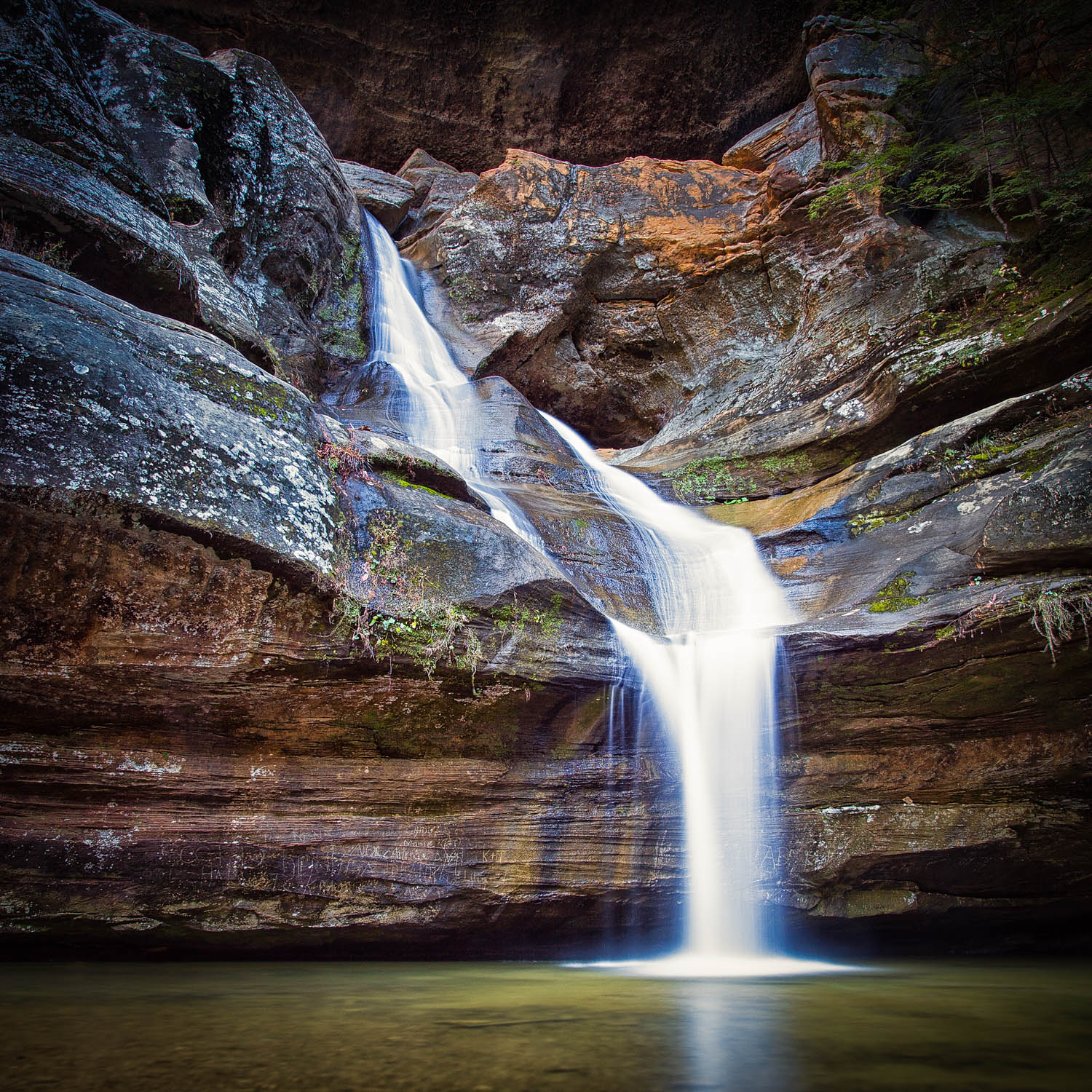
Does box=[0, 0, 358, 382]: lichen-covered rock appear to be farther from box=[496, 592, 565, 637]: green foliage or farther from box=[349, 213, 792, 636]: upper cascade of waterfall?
box=[496, 592, 565, 637]: green foliage

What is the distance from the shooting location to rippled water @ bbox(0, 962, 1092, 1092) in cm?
213

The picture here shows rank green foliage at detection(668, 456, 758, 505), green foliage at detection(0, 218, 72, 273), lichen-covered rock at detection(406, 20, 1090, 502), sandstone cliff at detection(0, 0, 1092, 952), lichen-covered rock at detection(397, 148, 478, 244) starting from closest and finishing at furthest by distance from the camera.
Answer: sandstone cliff at detection(0, 0, 1092, 952), green foliage at detection(0, 218, 72, 273), lichen-covered rock at detection(406, 20, 1090, 502), green foliage at detection(668, 456, 758, 505), lichen-covered rock at detection(397, 148, 478, 244)

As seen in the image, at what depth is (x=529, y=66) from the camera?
789 inches

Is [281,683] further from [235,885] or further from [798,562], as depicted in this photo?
[798,562]

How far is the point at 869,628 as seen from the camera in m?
6.02

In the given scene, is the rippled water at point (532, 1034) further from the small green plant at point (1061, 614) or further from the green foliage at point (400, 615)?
the small green plant at point (1061, 614)

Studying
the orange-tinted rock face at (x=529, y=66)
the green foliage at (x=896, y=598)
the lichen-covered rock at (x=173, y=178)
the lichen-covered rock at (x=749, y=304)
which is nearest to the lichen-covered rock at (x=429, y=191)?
the lichen-covered rock at (x=749, y=304)

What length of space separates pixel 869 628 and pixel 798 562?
2.58 metres

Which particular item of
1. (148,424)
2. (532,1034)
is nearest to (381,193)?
(148,424)

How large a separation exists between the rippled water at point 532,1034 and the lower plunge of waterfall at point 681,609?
1513 millimetres

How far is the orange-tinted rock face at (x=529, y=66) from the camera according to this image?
18.9 metres

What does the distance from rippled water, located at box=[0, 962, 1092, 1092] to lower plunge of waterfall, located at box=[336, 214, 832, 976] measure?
59.6 inches

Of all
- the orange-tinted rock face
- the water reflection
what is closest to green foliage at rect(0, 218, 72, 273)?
the water reflection

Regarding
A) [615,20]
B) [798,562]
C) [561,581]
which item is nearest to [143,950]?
[561,581]
